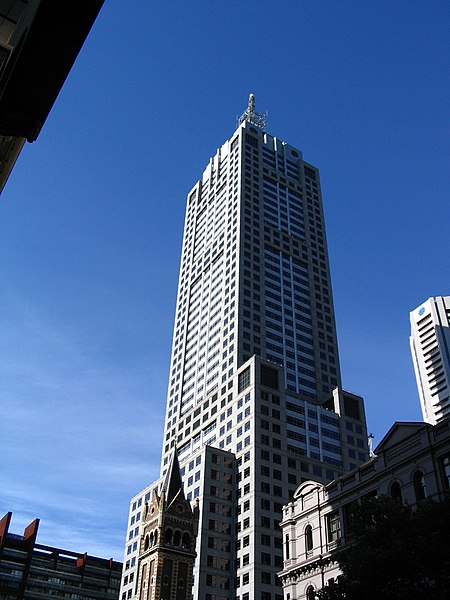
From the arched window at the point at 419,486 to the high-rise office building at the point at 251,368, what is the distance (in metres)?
54.5

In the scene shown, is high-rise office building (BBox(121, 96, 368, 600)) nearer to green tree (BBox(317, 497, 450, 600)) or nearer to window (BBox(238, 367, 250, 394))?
window (BBox(238, 367, 250, 394))

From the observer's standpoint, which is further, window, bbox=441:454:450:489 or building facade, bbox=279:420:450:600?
building facade, bbox=279:420:450:600

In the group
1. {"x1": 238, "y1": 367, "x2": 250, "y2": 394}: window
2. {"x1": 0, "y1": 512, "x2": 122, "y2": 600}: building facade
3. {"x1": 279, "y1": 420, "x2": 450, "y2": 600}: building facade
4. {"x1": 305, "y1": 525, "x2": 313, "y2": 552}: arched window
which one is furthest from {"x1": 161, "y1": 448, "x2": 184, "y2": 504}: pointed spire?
{"x1": 0, "y1": 512, "x2": 122, "y2": 600}: building facade

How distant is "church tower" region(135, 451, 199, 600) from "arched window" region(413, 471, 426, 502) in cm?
3302

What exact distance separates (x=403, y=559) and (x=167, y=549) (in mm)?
42728

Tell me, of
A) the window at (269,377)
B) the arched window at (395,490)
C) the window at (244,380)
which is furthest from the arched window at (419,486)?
the window at (244,380)

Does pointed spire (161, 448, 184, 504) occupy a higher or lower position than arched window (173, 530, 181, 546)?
higher

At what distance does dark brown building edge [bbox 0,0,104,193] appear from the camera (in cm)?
1875

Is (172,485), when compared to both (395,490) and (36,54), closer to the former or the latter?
(395,490)

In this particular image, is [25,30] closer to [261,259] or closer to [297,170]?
[261,259]

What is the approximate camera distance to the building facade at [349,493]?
38031mm

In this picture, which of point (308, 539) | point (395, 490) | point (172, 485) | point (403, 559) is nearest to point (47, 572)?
point (172, 485)

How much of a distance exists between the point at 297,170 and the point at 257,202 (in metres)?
23.7

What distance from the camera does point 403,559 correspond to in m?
26.0
